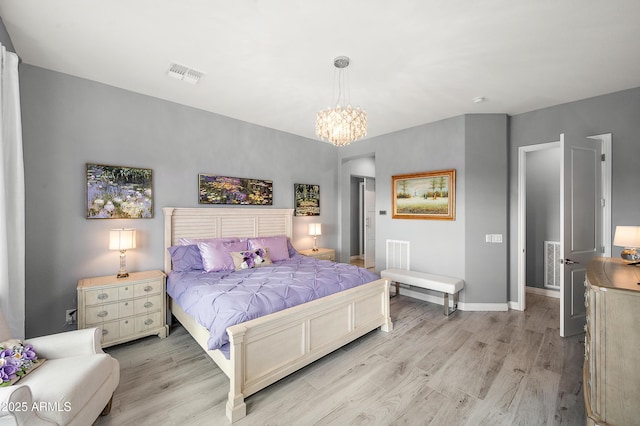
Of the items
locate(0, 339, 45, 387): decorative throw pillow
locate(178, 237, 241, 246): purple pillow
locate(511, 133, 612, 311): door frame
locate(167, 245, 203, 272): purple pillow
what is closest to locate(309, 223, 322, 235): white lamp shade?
locate(178, 237, 241, 246): purple pillow

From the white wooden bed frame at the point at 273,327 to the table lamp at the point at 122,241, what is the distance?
475mm

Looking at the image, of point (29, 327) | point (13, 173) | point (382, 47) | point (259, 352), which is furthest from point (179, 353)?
point (382, 47)

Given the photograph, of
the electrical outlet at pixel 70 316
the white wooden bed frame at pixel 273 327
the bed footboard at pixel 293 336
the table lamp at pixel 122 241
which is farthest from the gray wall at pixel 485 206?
the electrical outlet at pixel 70 316

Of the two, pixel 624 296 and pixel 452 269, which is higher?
pixel 624 296

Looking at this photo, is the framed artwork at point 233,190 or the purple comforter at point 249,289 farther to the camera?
the framed artwork at point 233,190

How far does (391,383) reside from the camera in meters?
2.26

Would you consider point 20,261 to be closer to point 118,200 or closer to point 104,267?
point 104,267

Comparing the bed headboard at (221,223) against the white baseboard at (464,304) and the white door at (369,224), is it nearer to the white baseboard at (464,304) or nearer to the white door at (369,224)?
the white baseboard at (464,304)

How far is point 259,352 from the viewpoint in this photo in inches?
81.8

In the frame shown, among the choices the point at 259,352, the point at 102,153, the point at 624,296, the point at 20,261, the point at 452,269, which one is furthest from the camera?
the point at 452,269

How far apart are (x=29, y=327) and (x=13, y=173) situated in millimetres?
1585

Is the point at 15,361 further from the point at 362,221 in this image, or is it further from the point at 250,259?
the point at 362,221

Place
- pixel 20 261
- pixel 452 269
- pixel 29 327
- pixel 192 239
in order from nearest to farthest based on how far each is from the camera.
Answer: pixel 20 261 → pixel 29 327 → pixel 192 239 → pixel 452 269

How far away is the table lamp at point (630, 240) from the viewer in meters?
2.25
